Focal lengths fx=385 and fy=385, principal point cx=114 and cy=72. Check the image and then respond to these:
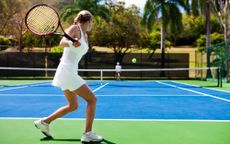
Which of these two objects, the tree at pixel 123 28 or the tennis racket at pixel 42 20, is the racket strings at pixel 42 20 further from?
the tree at pixel 123 28

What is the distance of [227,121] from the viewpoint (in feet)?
22.8

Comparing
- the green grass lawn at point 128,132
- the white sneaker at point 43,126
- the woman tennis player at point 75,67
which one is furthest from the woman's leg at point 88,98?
the white sneaker at point 43,126

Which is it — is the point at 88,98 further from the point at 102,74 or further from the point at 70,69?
the point at 102,74

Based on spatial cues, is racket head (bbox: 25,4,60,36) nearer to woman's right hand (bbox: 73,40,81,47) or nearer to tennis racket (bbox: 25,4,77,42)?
tennis racket (bbox: 25,4,77,42)

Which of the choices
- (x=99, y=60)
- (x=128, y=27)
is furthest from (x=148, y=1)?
(x=99, y=60)

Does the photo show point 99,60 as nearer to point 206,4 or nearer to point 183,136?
point 206,4

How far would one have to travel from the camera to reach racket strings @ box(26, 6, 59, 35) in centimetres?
529

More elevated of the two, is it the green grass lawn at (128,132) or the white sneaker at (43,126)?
the white sneaker at (43,126)

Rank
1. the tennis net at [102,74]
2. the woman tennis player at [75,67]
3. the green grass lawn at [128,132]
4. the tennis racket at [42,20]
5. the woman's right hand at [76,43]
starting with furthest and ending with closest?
the tennis net at [102,74], the tennis racket at [42,20], the green grass lawn at [128,132], the woman tennis player at [75,67], the woman's right hand at [76,43]

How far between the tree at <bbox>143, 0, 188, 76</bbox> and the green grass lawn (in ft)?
98.6

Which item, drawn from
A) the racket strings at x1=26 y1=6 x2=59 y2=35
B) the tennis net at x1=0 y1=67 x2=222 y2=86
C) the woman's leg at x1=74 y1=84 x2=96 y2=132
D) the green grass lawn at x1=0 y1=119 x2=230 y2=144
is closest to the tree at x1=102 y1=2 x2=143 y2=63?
the tennis net at x1=0 y1=67 x2=222 y2=86

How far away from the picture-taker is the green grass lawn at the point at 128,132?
5.18m

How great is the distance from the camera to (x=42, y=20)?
5.32 metres

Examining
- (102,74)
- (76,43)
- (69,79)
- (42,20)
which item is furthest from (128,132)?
(102,74)
